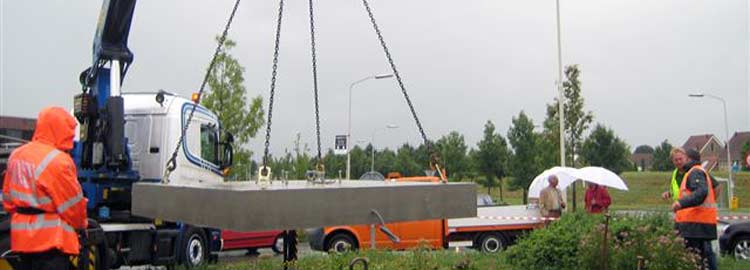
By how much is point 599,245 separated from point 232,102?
14493 mm

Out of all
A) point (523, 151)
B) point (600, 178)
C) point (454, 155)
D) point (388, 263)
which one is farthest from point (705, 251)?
point (454, 155)

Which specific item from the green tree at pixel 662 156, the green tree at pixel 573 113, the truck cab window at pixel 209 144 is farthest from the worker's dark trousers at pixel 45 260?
the green tree at pixel 662 156

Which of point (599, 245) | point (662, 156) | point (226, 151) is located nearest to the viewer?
point (599, 245)

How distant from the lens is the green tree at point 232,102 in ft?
66.6

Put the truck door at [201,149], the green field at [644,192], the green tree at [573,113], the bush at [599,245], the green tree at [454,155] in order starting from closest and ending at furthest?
the bush at [599,245] < the truck door at [201,149] < the green tree at [573,113] < the green tree at [454,155] < the green field at [644,192]

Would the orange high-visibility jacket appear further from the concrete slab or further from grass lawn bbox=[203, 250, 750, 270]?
the concrete slab

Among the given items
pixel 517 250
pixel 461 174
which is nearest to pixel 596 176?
pixel 517 250

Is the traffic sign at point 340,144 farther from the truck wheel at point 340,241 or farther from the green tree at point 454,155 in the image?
the green tree at point 454,155

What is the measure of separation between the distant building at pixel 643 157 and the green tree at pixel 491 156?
83.1 m

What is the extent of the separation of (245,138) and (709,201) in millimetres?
15327

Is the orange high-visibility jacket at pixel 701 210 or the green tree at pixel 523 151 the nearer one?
the orange high-visibility jacket at pixel 701 210

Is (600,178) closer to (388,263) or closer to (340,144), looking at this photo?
(340,144)

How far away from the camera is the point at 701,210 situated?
7996 millimetres

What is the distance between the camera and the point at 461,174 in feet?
131
